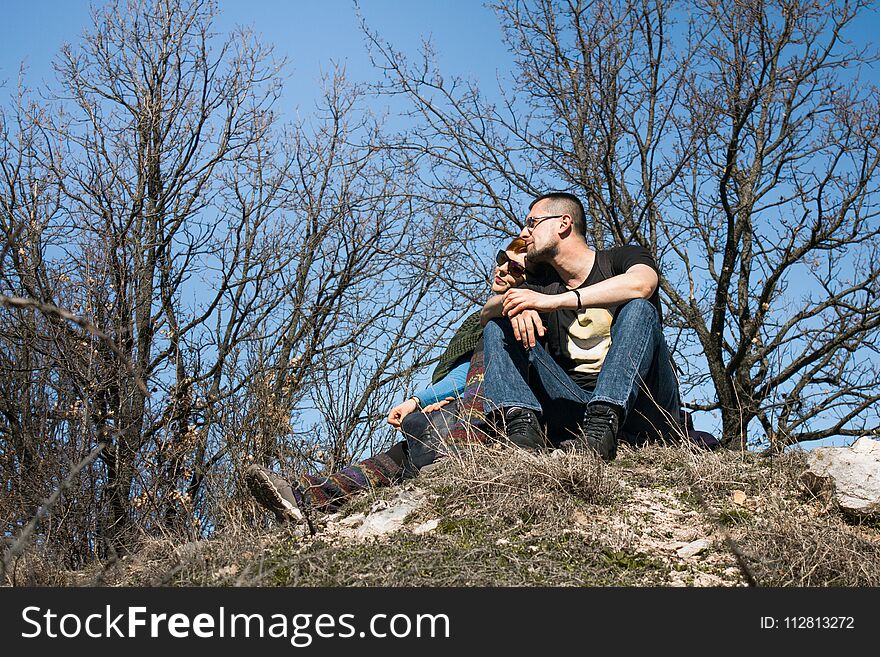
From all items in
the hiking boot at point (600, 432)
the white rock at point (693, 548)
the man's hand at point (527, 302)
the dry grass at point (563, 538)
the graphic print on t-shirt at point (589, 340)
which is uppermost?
the man's hand at point (527, 302)

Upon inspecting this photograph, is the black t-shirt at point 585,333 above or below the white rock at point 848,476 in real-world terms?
above

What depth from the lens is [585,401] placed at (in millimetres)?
4191

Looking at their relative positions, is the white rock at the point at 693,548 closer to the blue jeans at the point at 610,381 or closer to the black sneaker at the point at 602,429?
the black sneaker at the point at 602,429

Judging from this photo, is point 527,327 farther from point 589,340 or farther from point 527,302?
point 589,340

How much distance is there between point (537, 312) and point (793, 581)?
1.65 m

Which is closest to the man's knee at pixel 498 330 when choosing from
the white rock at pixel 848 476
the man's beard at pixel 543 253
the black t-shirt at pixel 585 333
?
the black t-shirt at pixel 585 333

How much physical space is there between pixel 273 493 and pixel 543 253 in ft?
6.05

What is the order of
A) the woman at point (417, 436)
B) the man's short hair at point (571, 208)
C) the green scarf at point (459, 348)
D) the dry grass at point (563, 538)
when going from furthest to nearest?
Answer: 1. the green scarf at point (459, 348)
2. the man's short hair at point (571, 208)
3. the woman at point (417, 436)
4. the dry grass at point (563, 538)

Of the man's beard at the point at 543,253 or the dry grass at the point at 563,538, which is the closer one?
the dry grass at the point at 563,538

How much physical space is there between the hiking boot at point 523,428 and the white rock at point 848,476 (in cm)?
117

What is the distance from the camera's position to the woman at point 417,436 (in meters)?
3.88

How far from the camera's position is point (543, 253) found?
4523mm

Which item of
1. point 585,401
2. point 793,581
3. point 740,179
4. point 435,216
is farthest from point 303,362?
point 793,581

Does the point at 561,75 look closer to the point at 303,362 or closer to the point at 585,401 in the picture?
the point at 303,362
